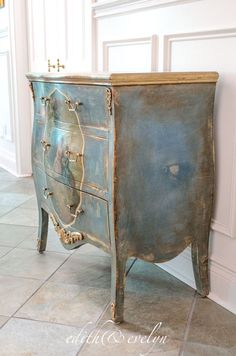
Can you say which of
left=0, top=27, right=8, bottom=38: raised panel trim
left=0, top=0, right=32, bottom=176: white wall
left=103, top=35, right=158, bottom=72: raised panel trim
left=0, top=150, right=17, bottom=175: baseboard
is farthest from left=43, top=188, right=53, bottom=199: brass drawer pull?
left=0, top=27, right=8, bottom=38: raised panel trim

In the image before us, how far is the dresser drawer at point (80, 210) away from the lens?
1.59m

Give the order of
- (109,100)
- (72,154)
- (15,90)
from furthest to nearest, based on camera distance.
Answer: (15,90) → (72,154) → (109,100)

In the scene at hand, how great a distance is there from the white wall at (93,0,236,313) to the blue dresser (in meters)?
0.06

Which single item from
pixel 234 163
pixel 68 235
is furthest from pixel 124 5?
pixel 68 235

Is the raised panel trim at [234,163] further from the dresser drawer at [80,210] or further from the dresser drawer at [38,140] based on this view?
the dresser drawer at [38,140]

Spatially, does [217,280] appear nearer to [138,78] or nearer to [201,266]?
[201,266]

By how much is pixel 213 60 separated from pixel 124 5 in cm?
75

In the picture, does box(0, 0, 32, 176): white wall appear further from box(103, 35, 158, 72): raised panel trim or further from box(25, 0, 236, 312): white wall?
box(103, 35, 158, 72): raised panel trim

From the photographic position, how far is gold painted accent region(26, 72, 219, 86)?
1.39 metres

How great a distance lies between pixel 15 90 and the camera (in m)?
3.63

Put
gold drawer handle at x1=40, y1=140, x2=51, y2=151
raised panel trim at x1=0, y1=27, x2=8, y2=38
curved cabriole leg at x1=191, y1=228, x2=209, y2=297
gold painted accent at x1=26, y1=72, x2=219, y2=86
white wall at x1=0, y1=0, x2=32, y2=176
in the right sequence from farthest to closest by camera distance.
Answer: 1. raised panel trim at x1=0, y1=27, x2=8, y2=38
2. white wall at x1=0, y1=0, x2=32, y2=176
3. gold drawer handle at x1=40, y1=140, x2=51, y2=151
4. curved cabriole leg at x1=191, y1=228, x2=209, y2=297
5. gold painted accent at x1=26, y1=72, x2=219, y2=86

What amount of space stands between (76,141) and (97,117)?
0.18m

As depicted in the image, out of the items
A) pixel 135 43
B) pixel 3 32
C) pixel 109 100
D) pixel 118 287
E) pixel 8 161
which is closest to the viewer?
pixel 109 100

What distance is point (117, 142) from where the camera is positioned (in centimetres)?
145
